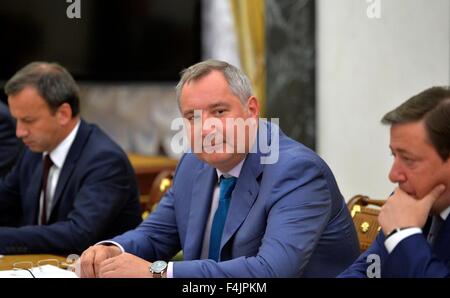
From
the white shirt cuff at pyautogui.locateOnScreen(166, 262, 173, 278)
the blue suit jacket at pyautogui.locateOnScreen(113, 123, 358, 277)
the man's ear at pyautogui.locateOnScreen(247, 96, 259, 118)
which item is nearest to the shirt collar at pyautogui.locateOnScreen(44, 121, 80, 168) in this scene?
the blue suit jacket at pyautogui.locateOnScreen(113, 123, 358, 277)

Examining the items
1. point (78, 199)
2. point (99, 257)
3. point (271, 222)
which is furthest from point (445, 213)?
point (78, 199)

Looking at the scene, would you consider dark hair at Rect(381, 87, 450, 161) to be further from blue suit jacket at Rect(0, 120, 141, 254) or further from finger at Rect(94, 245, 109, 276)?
blue suit jacket at Rect(0, 120, 141, 254)

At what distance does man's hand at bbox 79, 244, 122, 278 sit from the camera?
2664 mm

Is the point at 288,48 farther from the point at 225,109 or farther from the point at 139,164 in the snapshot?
the point at 225,109

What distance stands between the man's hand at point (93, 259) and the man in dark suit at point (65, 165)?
73cm

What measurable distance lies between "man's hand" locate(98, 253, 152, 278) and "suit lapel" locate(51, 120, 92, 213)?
1.12 meters

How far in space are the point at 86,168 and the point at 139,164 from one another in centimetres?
258

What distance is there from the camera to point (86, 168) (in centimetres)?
359

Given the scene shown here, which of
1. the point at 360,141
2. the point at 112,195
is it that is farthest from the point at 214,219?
the point at 360,141

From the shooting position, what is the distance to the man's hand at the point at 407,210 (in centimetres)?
222
